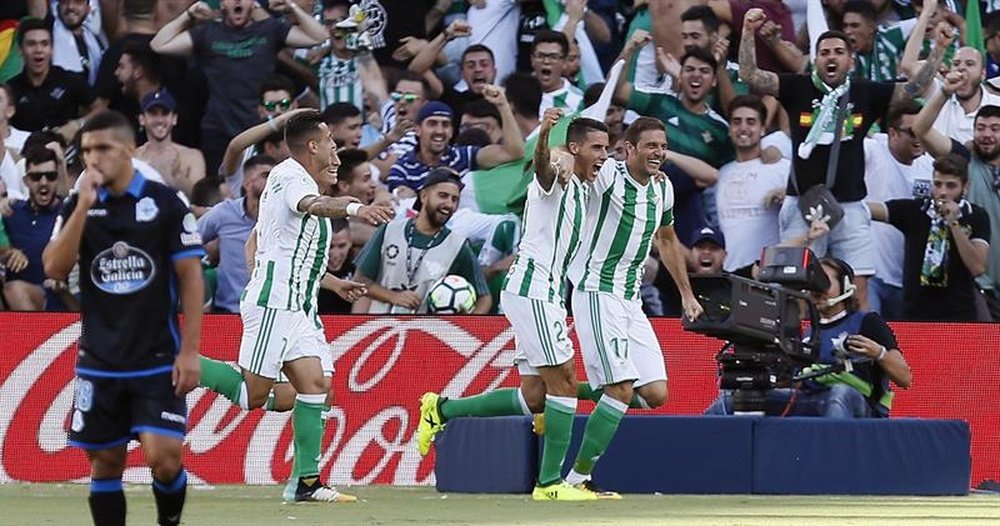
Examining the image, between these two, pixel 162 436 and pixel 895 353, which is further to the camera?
pixel 895 353

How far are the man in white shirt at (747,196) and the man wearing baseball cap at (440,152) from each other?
5.63 feet

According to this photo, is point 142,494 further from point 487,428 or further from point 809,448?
point 809,448

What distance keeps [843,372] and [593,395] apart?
1.75 meters

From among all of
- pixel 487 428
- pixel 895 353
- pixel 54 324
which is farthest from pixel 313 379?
pixel 895 353

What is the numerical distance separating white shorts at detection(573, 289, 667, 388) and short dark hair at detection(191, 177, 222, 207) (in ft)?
14.4

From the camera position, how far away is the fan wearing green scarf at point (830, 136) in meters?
14.5

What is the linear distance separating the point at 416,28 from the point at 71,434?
930cm

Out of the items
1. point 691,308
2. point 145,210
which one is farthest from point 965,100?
point 145,210

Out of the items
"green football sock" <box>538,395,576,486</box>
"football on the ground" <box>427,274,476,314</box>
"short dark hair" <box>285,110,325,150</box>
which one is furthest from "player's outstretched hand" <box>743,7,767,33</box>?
"short dark hair" <box>285,110,325,150</box>

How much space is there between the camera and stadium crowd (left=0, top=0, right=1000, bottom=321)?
14.6 m

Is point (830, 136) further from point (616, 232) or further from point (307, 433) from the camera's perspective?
point (307, 433)

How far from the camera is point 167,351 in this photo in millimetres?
7797

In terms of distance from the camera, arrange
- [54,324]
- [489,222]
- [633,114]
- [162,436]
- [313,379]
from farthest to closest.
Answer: [633,114] < [489,222] < [54,324] < [313,379] < [162,436]

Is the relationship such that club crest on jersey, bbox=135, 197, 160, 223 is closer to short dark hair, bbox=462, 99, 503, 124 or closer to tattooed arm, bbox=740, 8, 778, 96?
tattooed arm, bbox=740, 8, 778, 96
